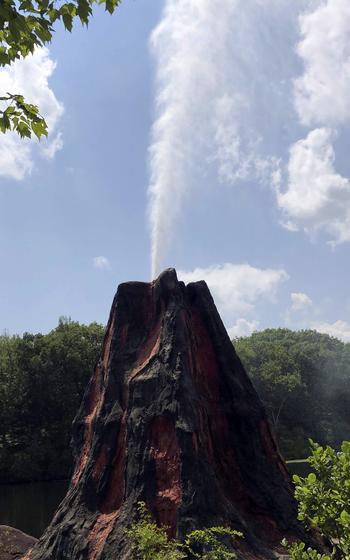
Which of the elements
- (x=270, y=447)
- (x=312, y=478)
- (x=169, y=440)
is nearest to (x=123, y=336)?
(x=169, y=440)

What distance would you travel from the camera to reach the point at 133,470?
985 centimetres

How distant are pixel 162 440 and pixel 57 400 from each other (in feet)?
91.2

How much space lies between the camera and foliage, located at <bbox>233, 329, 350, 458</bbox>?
45562 mm

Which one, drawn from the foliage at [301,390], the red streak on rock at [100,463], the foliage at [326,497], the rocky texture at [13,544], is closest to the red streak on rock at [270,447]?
the red streak on rock at [100,463]

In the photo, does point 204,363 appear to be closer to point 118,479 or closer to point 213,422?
point 213,422

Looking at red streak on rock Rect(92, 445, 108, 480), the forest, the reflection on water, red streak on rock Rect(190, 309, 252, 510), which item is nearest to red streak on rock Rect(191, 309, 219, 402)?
red streak on rock Rect(190, 309, 252, 510)

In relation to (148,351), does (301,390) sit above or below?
above

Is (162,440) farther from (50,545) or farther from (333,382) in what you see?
(333,382)

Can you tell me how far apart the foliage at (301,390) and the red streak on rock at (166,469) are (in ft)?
120

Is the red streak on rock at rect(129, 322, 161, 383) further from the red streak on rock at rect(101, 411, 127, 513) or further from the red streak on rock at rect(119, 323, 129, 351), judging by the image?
the red streak on rock at rect(101, 411, 127, 513)

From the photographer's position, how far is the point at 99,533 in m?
9.75

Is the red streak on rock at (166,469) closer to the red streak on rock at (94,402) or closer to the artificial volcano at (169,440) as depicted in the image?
the artificial volcano at (169,440)

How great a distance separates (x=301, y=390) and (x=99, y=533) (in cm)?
3938

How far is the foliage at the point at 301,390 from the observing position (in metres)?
45.6
